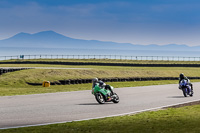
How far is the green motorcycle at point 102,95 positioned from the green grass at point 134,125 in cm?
438

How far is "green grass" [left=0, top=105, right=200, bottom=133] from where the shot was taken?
36.3 feet

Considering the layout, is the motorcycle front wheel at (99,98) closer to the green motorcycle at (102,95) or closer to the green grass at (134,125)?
the green motorcycle at (102,95)

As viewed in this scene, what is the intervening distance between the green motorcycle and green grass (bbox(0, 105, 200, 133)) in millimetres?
4381

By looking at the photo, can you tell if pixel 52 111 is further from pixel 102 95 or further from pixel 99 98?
pixel 102 95

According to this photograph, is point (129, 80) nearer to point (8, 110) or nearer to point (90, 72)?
point (90, 72)

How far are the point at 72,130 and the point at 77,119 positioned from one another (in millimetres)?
2845

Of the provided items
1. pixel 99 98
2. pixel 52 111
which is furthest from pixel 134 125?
pixel 99 98

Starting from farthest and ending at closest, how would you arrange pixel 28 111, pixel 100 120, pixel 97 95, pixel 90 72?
pixel 90 72 → pixel 97 95 → pixel 28 111 → pixel 100 120

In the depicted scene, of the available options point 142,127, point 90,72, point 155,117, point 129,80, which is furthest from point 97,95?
point 90,72

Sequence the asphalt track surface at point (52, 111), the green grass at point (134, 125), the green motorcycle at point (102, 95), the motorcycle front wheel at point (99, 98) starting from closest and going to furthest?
1. the green grass at point (134, 125)
2. the asphalt track surface at point (52, 111)
3. the green motorcycle at point (102, 95)
4. the motorcycle front wheel at point (99, 98)

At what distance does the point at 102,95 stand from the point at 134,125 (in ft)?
23.7

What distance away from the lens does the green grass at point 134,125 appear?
1105 cm

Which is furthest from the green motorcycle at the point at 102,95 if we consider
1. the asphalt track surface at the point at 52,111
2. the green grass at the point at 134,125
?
the green grass at the point at 134,125

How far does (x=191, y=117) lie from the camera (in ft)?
45.9
